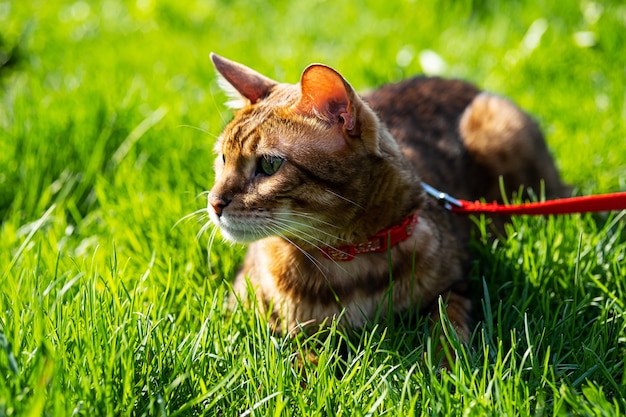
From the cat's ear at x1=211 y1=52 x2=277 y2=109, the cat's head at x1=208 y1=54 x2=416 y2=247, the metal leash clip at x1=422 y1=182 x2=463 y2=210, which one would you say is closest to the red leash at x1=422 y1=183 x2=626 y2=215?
the metal leash clip at x1=422 y1=182 x2=463 y2=210

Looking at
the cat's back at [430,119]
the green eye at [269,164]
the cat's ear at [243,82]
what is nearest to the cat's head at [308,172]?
the green eye at [269,164]

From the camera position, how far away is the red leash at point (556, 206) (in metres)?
2.09

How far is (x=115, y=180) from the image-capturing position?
294 cm

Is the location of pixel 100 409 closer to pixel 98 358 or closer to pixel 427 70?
pixel 98 358

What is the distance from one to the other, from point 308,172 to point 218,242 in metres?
0.78

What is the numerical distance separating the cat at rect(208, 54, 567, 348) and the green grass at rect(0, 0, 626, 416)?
0.12 meters

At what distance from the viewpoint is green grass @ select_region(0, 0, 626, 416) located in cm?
163

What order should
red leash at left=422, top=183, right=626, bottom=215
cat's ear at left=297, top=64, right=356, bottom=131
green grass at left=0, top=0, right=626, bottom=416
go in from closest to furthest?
1. green grass at left=0, top=0, right=626, bottom=416
2. cat's ear at left=297, top=64, right=356, bottom=131
3. red leash at left=422, top=183, right=626, bottom=215

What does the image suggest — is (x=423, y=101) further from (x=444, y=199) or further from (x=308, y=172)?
(x=308, y=172)

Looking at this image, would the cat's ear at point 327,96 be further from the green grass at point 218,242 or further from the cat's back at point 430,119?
the cat's back at point 430,119

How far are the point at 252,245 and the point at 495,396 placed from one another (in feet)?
3.31

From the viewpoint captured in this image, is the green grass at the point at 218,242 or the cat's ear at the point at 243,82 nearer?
the green grass at the point at 218,242

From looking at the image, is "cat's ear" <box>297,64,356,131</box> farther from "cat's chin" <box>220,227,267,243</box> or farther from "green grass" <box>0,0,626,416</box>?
"green grass" <box>0,0,626,416</box>

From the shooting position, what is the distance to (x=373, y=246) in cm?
200
